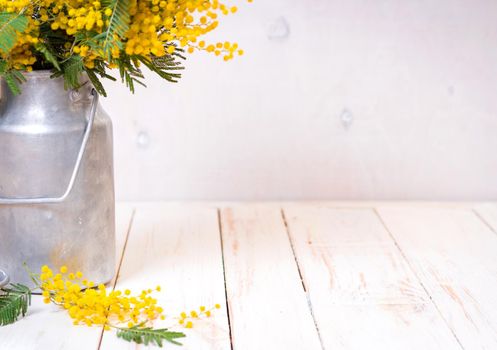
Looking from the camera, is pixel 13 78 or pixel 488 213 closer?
pixel 13 78

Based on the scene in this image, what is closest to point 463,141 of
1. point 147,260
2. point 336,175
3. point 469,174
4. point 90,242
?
point 469,174

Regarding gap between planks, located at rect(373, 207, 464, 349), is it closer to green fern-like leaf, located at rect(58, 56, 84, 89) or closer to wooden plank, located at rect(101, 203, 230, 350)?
wooden plank, located at rect(101, 203, 230, 350)

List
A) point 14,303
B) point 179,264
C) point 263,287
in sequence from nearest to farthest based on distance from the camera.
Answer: point 14,303 → point 263,287 → point 179,264

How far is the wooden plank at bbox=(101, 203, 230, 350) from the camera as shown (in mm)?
1088

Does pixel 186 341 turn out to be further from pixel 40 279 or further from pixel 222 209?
pixel 222 209

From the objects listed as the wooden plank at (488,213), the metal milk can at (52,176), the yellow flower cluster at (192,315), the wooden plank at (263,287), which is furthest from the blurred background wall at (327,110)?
→ the yellow flower cluster at (192,315)

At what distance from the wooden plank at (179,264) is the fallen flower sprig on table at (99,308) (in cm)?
2

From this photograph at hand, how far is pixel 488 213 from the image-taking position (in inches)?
68.6

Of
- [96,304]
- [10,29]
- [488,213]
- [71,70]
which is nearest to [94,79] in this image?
[71,70]

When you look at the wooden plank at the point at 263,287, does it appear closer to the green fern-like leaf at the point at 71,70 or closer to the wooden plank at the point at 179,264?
the wooden plank at the point at 179,264

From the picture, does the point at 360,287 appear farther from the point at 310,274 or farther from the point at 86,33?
the point at 86,33

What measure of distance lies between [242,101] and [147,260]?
0.53 meters

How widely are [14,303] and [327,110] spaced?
918mm

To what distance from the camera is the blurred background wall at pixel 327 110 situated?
174 cm
